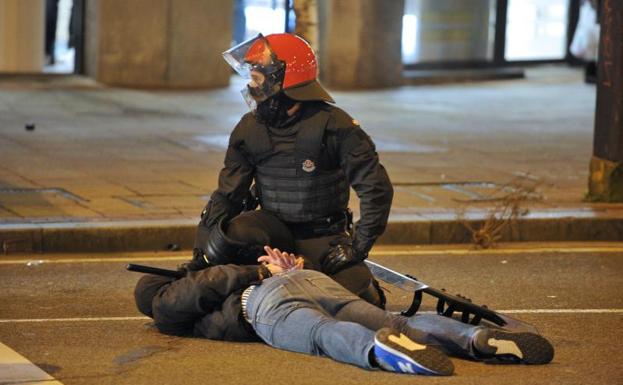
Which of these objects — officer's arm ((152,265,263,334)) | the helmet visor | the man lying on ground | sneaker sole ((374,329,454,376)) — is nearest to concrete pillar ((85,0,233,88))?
the helmet visor

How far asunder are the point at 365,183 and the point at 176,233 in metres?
3.04

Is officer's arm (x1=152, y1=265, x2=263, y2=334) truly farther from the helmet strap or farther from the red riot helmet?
the red riot helmet

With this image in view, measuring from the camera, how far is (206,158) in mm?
12516

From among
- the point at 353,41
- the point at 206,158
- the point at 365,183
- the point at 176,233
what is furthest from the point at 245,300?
the point at 353,41

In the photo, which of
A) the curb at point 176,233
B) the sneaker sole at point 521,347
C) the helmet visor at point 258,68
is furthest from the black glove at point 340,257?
the curb at point 176,233

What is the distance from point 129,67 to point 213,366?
1316cm

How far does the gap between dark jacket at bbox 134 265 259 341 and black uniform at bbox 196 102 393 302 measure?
→ 326 mm

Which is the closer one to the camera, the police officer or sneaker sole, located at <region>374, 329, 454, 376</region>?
sneaker sole, located at <region>374, 329, 454, 376</region>

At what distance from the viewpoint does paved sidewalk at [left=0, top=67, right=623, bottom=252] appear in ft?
31.9

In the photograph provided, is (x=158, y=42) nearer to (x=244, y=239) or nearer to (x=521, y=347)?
(x=244, y=239)

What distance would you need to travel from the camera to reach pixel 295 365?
5.96 metres

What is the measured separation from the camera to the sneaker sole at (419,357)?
18.4 ft

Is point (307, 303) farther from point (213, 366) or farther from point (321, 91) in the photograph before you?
point (321, 91)

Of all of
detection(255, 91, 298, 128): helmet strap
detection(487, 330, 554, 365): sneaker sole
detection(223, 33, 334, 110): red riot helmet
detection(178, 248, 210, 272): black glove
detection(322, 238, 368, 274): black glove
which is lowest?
detection(487, 330, 554, 365): sneaker sole
